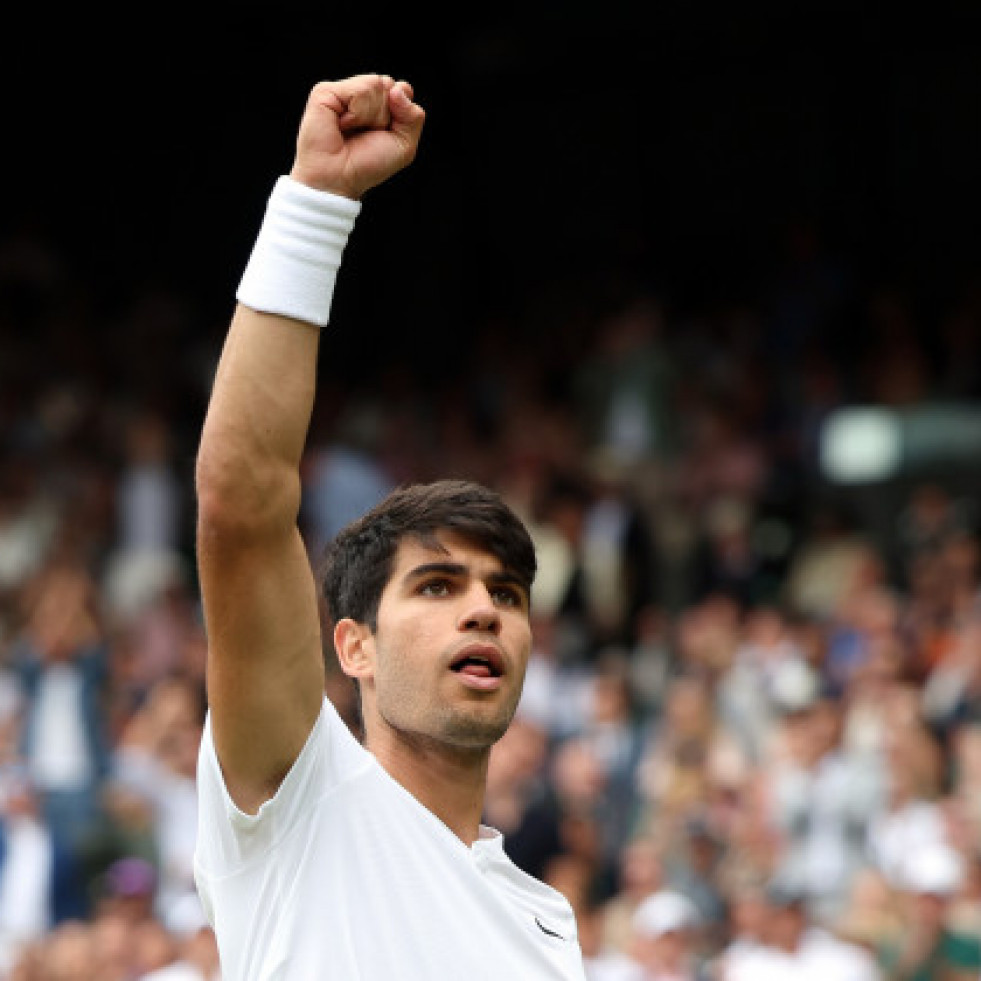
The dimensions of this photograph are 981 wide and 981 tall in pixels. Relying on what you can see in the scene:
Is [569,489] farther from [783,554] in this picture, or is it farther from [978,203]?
[978,203]

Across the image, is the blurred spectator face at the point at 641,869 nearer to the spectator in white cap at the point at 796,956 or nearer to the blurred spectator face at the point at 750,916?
the blurred spectator face at the point at 750,916

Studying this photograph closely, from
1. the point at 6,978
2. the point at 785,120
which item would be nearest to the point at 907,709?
the point at 6,978

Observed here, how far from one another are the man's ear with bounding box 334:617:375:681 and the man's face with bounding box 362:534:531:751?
0.05 feet

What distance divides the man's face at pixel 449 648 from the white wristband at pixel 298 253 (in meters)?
0.51

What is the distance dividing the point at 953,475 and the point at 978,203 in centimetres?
390

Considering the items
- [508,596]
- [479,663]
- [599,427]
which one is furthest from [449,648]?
[599,427]

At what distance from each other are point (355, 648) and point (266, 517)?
59cm

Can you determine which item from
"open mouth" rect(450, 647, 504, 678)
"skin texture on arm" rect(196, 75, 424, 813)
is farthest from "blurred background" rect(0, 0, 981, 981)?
"skin texture on arm" rect(196, 75, 424, 813)

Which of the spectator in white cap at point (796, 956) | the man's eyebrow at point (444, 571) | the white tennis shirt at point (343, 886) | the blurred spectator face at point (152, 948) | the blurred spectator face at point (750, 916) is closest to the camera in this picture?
the white tennis shirt at point (343, 886)

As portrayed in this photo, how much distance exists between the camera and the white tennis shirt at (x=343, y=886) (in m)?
2.95

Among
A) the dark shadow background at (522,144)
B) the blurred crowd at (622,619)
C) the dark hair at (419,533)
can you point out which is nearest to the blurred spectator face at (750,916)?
the blurred crowd at (622,619)

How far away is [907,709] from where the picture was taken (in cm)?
939

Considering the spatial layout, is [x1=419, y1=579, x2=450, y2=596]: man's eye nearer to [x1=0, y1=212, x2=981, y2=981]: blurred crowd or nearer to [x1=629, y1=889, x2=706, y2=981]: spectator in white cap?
[x1=0, y1=212, x2=981, y2=981]: blurred crowd

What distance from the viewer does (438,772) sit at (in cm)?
329
